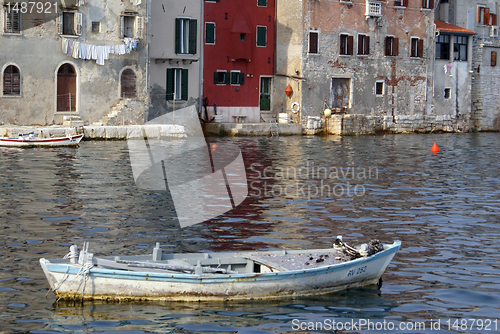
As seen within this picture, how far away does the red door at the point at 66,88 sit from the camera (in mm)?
34625

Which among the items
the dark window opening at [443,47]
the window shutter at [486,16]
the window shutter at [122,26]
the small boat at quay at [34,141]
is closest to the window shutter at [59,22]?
the window shutter at [122,26]

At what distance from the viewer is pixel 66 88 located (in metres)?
34.9

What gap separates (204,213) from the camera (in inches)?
671

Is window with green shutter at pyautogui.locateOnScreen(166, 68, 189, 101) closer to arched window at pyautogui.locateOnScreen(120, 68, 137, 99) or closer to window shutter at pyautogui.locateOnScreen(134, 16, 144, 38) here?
arched window at pyautogui.locateOnScreen(120, 68, 137, 99)

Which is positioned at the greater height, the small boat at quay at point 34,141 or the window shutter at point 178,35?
the window shutter at point 178,35

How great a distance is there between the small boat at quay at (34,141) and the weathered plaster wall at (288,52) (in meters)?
17.5

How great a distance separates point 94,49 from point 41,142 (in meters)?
7.22

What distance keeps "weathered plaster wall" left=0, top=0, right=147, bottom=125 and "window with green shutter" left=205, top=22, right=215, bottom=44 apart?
19.6 feet

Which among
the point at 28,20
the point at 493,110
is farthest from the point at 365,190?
the point at 493,110

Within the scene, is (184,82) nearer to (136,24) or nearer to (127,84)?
(127,84)

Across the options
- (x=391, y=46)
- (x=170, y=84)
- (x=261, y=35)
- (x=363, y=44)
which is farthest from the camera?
(x=391, y=46)

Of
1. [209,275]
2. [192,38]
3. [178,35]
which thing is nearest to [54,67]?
[178,35]

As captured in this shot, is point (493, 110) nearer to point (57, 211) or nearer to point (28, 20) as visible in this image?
point (28, 20)

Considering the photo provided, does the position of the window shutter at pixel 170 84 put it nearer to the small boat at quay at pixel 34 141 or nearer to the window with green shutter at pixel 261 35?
the window with green shutter at pixel 261 35
